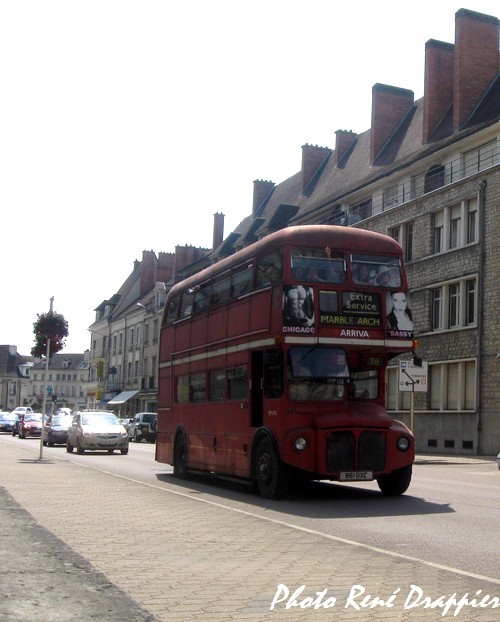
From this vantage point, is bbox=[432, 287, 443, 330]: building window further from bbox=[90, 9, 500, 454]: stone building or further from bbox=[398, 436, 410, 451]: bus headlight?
bbox=[398, 436, 410, 451]: bus headlight

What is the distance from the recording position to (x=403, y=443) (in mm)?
14945

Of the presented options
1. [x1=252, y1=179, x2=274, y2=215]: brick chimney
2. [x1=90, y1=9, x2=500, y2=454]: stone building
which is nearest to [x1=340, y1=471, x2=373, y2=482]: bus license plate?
[x1=90, y1=9, x2=500, y2=454]: stone building

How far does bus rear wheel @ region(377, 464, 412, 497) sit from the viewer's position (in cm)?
1541

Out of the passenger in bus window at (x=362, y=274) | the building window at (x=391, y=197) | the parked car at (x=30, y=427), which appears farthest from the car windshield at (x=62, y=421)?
the passenger in bus window at (x=362, y=274)

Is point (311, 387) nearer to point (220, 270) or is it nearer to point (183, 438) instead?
point (220, 270)

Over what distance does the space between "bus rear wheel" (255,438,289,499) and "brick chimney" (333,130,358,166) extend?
1722 inches

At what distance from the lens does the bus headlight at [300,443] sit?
14.4 metres

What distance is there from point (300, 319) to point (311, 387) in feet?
3.68

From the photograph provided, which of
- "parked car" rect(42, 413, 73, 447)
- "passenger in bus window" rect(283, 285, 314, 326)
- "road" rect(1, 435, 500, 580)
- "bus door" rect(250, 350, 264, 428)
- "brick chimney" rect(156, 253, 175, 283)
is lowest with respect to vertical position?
"parked car" rect(42, 413, 73, 447)

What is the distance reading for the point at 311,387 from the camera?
14883 mm

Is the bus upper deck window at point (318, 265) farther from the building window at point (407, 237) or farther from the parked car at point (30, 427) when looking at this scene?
the parked car at point (30, 427)

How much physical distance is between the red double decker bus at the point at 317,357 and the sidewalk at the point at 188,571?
2370 millimetres

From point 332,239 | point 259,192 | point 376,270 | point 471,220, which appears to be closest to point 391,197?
point 471,220

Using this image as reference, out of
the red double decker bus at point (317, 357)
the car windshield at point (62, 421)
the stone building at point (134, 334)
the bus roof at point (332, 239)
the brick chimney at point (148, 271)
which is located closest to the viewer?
the red double decker bus at point (317, 357)
